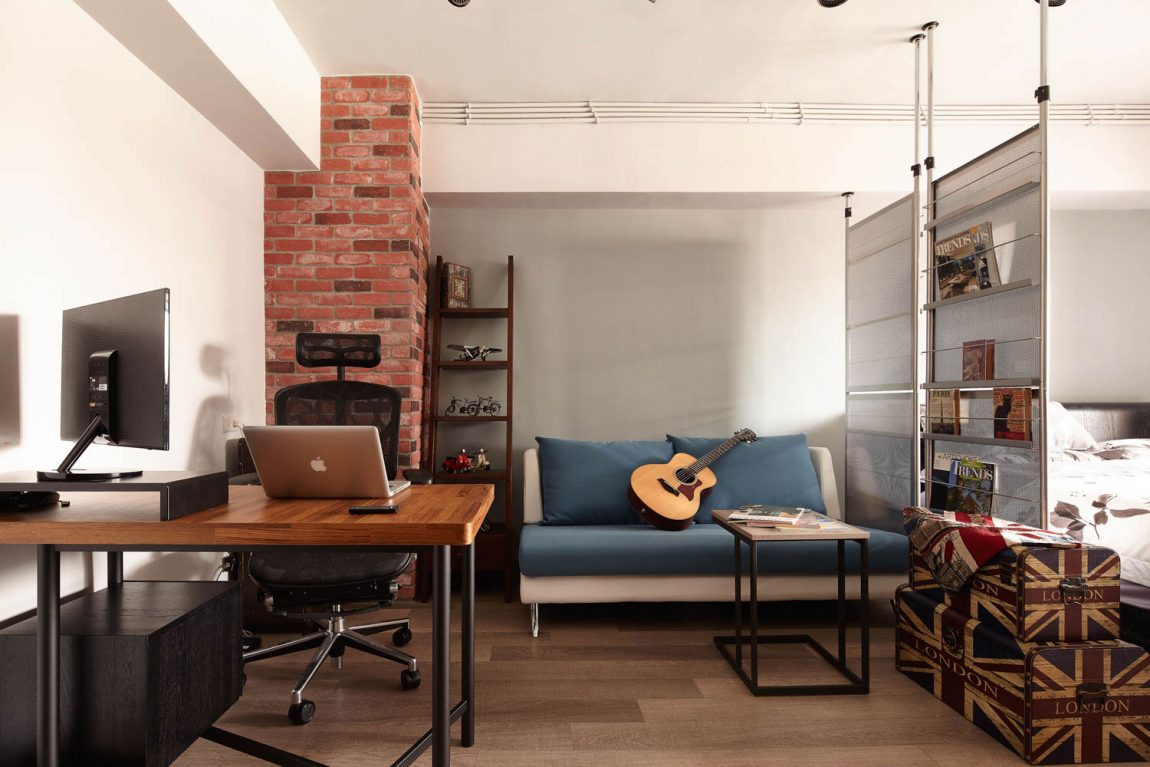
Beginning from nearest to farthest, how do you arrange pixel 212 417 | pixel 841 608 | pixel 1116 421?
pixel 841 608
pixel 212 417
pixel 1116 421

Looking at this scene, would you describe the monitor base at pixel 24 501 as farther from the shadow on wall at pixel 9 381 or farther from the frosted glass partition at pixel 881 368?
the frosted glass partition at pixel 881 368

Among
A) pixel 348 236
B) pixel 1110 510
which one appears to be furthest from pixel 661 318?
pixel 1110 510

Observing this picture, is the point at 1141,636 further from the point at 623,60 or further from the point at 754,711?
the point at 623,60

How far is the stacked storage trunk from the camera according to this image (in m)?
1.89

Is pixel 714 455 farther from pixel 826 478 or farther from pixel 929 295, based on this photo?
pixel 929 295

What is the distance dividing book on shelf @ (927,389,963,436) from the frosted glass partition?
0.10 meters

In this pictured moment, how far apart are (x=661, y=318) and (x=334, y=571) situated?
99.0 inches

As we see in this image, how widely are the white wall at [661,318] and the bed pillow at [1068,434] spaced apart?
1158 millimetres

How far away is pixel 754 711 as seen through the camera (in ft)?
7.25

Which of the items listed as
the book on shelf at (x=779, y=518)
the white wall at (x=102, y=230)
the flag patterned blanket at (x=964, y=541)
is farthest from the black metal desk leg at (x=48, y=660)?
the flag patterned blanket at (x=964, y=541)

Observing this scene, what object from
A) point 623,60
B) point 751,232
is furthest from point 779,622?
point 623,60

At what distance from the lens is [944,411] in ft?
9.27

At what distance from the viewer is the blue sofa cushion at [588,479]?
11.4 feet

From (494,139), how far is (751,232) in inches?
66.9
